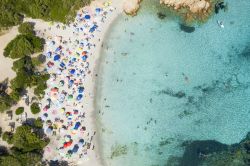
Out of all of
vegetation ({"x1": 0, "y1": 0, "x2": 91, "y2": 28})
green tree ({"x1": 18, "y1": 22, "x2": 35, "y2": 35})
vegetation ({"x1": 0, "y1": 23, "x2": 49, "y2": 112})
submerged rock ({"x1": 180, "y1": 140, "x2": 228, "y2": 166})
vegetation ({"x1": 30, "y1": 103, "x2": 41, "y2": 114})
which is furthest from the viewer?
submerged rock ({"x1": 180, "y1": 140, "x2": 228, "y2": 166})

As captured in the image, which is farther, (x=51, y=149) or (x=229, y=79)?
(x=229, y=79)

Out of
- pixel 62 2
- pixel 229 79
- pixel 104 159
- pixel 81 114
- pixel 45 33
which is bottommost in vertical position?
pixel 104 159

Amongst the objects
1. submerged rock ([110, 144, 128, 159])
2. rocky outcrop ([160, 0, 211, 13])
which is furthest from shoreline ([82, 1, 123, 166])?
rocky outcrop ([160, 0, 211, 13])

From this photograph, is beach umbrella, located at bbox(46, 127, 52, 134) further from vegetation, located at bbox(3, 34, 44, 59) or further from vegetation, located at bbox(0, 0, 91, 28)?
vegetation, located at bbox(0, 0, 91, 28)

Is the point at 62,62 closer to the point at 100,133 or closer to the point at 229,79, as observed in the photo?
the point at 100,133

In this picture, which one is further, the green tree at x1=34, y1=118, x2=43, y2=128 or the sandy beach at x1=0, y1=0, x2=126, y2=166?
the sandy beach at x1=0, y1=0, x2=126, y2=166

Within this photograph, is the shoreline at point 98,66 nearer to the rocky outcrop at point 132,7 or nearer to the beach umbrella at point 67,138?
the rocky outcrop at point 132,7

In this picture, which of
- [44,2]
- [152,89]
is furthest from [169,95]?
[44,2]
